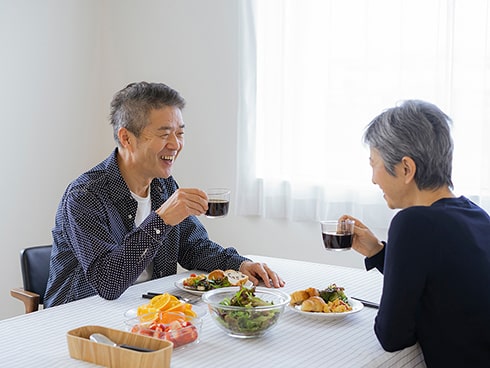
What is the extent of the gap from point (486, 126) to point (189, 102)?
184 cm

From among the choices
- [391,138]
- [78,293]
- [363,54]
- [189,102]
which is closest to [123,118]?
[78,293]

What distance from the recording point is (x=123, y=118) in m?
2.42

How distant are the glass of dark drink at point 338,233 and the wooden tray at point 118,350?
0.71 metres

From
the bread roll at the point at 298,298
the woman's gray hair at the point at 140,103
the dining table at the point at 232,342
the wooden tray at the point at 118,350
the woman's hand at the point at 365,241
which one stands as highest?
the woman's gray hair at the point at 140,103

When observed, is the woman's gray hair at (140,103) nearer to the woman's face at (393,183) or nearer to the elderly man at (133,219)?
the elderly man at (133,219)

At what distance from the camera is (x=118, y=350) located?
1402 millimetres

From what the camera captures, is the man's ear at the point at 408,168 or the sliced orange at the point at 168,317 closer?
the sliced orange at the point at 168,317

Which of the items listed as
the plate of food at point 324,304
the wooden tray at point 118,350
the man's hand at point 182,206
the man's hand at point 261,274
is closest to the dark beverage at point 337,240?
the plate of food at point 324,304

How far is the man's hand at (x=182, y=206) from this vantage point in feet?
6.80

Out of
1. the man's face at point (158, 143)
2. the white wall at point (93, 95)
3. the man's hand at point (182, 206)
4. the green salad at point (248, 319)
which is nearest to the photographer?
the green salad at point (248, 319)

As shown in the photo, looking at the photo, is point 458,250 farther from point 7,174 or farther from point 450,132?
point 7,174

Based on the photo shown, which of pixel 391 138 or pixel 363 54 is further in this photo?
pixel 363 54

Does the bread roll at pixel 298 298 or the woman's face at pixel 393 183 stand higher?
the woman's face at pixel 393 183

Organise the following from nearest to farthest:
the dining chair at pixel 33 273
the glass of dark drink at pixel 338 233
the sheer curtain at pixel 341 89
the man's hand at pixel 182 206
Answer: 1. the glass of dark drink at pixel 338 233
2. the man's hand at pixel 182 206
3. the dining chair at pixel 33 273
4. the sheer curtain at pixel 341 89
